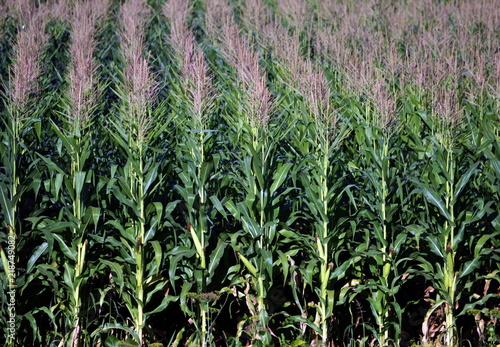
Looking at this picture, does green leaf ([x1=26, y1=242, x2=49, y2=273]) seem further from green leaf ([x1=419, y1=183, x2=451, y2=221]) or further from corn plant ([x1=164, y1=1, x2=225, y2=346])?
green leaf ([x1=419, y1=183, x2=451, y2=221])

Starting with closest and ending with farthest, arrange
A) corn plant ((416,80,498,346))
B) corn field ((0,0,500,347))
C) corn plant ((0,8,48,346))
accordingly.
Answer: corn plant ((0,8,48,346)), corn field ((0,0,500,347)), corn plant ((416,80,498,346))

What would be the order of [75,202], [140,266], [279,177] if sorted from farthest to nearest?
1. [279,177]
2. [75,202]
3. [140,266]

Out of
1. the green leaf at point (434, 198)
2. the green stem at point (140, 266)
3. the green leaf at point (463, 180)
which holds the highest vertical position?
the green leaf at point (463, 180)

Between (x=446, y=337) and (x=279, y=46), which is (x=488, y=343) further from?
(x=279, y=46)

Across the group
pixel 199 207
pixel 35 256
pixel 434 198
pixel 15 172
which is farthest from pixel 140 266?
pixel 434 198

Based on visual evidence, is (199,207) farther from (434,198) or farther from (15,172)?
(434,198)

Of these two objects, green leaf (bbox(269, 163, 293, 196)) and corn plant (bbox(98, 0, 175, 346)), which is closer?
corn plant (bbox(98, 0, 175, 346))

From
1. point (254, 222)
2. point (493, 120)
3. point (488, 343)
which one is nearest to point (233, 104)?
point (254, 222)

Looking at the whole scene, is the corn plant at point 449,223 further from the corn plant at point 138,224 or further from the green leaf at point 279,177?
the corn plant at point 138,224

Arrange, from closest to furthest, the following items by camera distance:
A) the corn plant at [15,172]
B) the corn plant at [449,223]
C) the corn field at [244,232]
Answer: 1. the corn plant at [15,172]
2. the corn field at [244,232]
3. the corn plant at [449,223]

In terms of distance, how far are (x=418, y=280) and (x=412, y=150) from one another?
127 centimetres

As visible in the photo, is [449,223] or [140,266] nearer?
[140,266]

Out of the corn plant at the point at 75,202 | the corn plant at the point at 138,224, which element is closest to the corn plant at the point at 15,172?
the corn plant at the point at 75,202

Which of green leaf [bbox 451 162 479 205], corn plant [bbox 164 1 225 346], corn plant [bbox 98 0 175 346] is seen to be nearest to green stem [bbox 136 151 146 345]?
corn plant [bbox 98 0 175 346]
